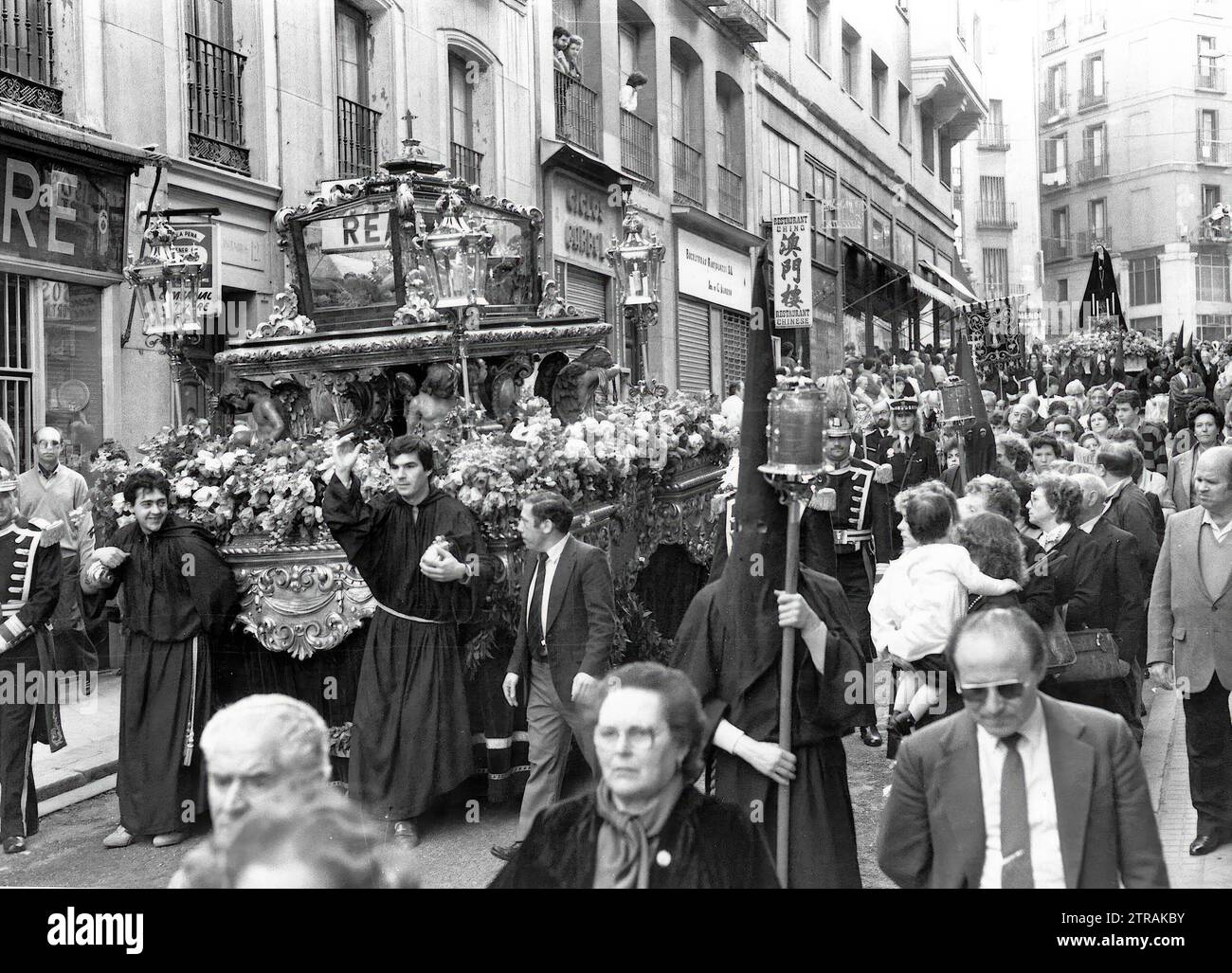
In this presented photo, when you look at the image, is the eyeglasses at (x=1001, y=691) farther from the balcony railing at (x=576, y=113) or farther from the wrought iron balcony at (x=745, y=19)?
the balcony railing at (x=576, y=113)

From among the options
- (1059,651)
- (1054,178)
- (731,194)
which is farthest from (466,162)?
(1059,651)

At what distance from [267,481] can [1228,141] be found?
13.8 feet

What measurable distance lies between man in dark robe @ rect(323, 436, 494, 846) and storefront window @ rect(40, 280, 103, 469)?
12.2ft

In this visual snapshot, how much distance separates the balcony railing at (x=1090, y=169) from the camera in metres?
6.57

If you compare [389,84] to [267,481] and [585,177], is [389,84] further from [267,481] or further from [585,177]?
[267,481]

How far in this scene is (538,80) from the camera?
362 inches

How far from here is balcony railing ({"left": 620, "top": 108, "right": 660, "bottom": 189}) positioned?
909 centimetres

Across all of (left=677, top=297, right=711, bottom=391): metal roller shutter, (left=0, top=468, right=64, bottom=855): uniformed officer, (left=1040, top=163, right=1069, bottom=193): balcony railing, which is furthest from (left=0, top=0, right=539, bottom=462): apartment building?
(left=1040, top=163, right=1069, bottom=193): balcony railing

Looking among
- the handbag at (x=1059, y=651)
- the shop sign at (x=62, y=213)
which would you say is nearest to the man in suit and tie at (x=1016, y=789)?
the handbag at (x=1059, y=651)

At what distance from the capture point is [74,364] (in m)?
9.02

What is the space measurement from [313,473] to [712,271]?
129 inches

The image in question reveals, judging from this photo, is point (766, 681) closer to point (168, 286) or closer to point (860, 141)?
point (860, 141)

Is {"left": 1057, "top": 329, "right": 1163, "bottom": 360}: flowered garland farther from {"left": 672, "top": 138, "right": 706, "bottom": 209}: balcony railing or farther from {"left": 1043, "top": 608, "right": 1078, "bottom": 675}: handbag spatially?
{"left": 1043, "top": 608, "right": 1078, "bottom": 675}: handbag
